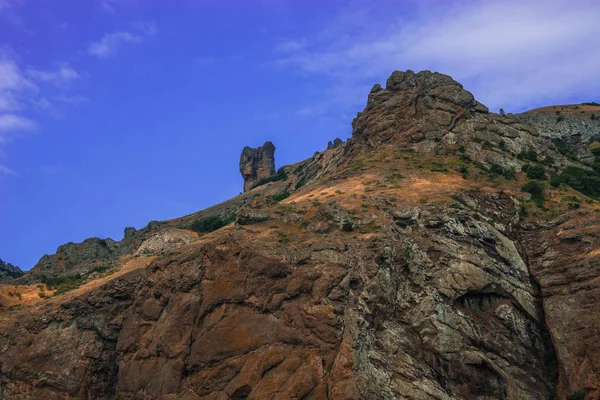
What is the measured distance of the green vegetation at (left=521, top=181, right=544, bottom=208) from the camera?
49.1 metres

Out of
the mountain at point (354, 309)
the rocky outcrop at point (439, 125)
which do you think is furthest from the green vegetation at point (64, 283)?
the rocky outcrop at point (439, 125)

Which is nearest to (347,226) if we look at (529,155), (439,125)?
(439,125)

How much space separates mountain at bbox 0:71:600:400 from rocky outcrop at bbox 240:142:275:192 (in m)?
94.4

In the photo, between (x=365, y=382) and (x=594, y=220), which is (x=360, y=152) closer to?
(x=594, y=220)

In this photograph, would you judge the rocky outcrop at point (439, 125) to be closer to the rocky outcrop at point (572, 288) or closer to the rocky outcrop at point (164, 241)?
the rocky outcrop at point (572, 288)

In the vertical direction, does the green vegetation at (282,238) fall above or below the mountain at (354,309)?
above

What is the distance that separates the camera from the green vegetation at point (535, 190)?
49.1m

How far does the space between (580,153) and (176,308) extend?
77.5 metres

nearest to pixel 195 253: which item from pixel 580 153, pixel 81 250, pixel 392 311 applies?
pixel 392 311

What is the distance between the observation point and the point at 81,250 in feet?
266

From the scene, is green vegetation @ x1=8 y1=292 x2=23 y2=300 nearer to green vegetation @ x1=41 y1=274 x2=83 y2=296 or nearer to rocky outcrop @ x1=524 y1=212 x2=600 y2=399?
green vegetation @ x1=41 y1=274 x2=83 y2=296

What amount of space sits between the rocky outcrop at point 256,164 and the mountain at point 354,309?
9440 centimetres

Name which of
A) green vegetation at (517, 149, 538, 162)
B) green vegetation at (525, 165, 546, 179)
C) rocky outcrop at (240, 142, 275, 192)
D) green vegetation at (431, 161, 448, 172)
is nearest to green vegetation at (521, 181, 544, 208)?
green vegetation at (525, 165, 546, 179)

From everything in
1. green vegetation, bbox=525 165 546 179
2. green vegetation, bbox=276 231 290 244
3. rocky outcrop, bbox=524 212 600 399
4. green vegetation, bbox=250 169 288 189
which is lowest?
rocky outcrop, bbox=524 212 600 399
